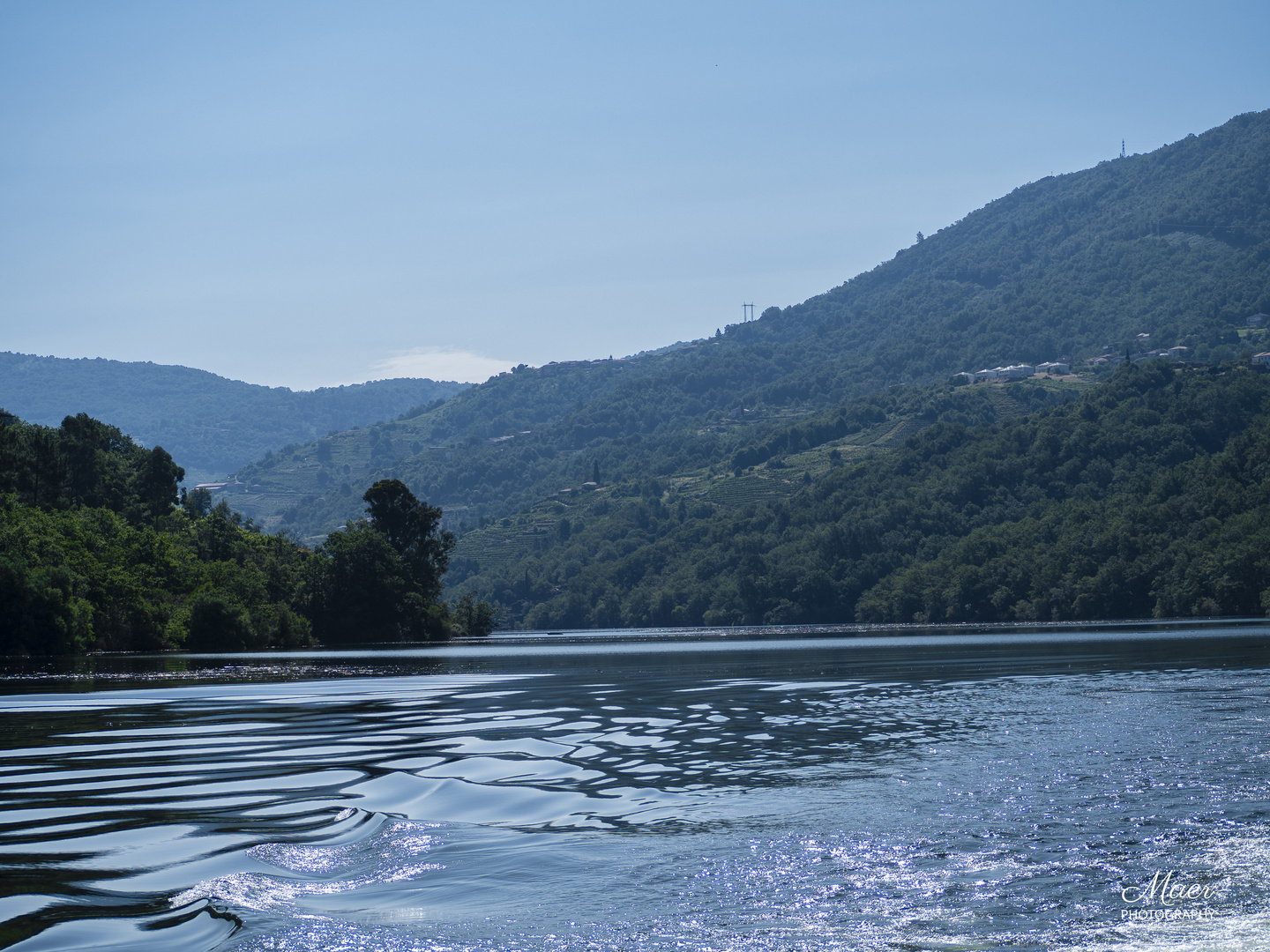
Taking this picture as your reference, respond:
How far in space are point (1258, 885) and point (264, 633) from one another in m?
94.0

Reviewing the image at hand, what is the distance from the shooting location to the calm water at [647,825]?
412 inches

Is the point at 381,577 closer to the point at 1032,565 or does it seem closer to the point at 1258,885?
the point at 1032,565

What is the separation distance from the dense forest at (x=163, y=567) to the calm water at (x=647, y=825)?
40253mm

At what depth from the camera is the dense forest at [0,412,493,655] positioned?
6838 cm

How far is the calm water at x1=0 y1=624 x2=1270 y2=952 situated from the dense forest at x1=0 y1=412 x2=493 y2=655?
132 feet
